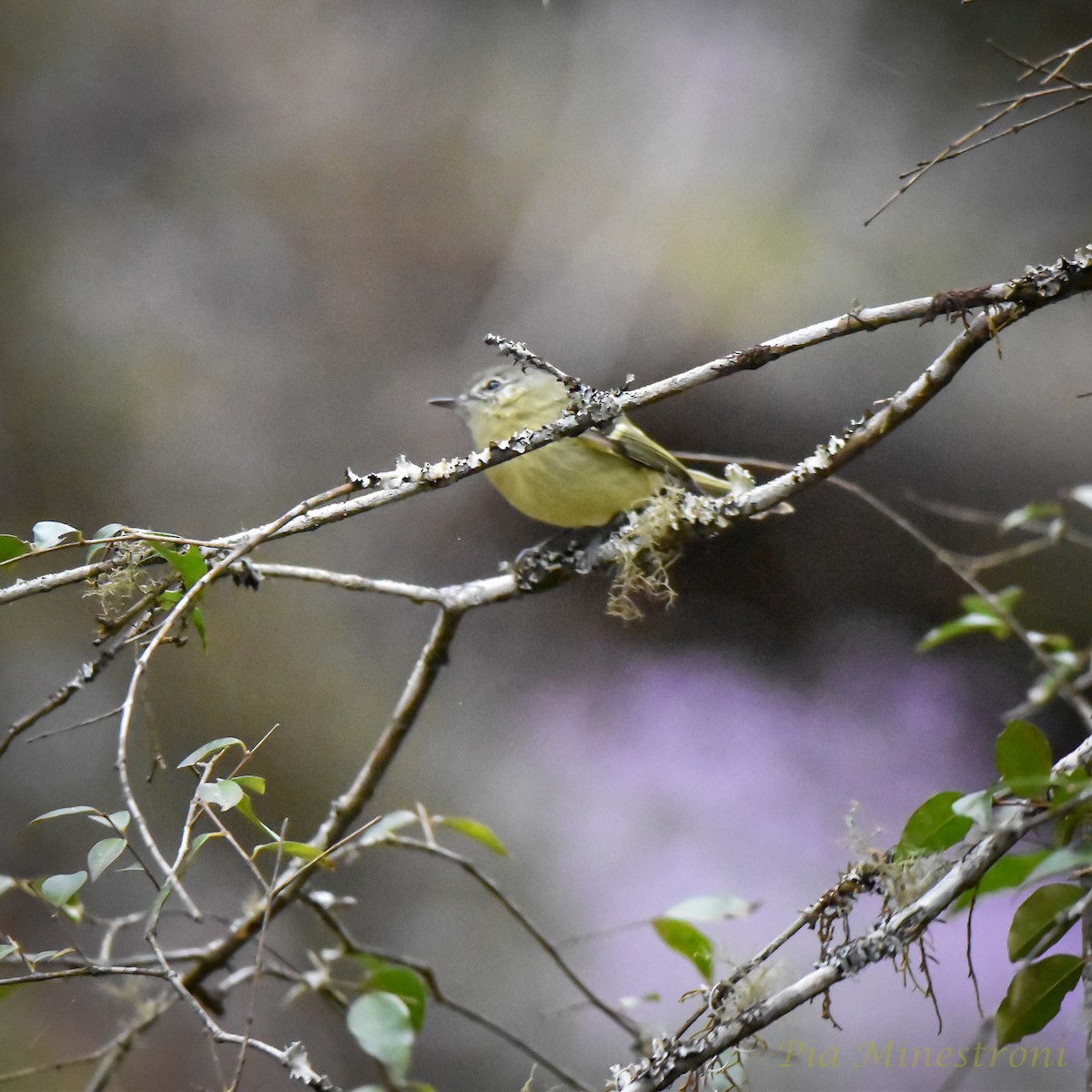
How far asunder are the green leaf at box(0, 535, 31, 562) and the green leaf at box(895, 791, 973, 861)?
0.79 metres

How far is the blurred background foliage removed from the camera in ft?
4.32

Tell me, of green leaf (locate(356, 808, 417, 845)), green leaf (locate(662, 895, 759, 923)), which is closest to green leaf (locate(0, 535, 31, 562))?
green leaf (locate(356, 808, 417, 845))

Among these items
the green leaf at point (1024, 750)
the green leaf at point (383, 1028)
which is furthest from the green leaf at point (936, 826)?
the green leaf at point (383, 1028)

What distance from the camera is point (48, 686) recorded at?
53.3 inches

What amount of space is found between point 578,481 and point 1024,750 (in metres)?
0.69

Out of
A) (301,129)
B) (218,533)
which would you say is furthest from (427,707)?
(301,129)

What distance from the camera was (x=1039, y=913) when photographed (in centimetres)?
71

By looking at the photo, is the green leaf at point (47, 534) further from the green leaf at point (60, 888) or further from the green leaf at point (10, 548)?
the green leaf at point (60, 888)

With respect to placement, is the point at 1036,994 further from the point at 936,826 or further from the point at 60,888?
the point at 60,888

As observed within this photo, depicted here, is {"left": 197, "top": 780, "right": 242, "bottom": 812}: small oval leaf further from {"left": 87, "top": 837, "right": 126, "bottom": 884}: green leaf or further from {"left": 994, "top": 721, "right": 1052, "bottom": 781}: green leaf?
{"left": 994, "top": 721, "right": 1052, "bottom": 781}: green leaf

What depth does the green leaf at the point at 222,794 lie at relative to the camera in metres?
0.75

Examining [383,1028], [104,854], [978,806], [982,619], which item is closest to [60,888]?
[104,854]

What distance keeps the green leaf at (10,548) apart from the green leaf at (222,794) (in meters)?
0.27

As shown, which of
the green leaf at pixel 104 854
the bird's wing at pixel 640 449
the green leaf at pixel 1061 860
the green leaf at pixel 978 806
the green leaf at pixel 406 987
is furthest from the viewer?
the bird's wing at pixel 640 449
